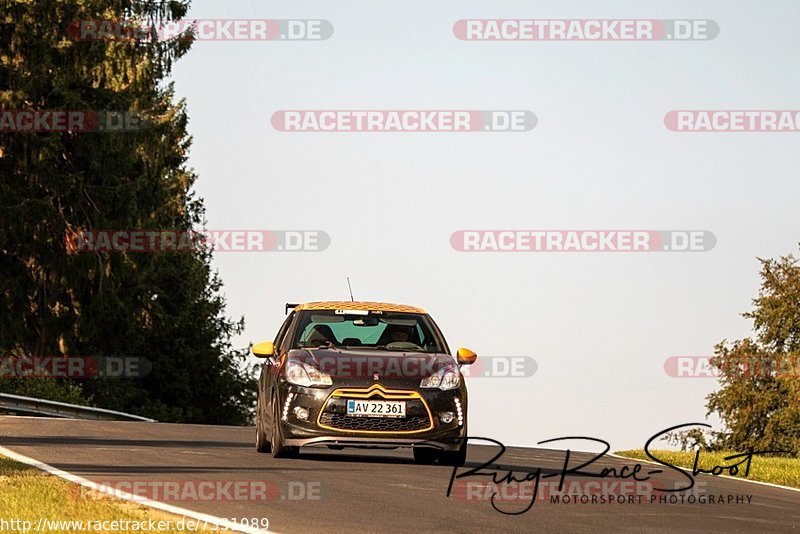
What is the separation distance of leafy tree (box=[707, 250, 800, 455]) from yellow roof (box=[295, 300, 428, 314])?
5078cm

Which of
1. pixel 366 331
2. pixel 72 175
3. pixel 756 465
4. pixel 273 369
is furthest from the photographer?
pixel 72 175

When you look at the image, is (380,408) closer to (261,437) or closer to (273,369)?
(273,369)

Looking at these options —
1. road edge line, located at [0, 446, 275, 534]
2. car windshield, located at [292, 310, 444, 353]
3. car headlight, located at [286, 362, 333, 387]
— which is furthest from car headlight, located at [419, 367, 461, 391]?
road edge line, located at [0, 446, 275, 534]

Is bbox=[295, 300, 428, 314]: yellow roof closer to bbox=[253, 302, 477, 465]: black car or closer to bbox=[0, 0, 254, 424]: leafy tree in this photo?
bbox=[253, 302, 477, 465]: black car

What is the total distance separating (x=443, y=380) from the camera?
15.6m

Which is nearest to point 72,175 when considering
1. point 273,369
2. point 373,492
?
point 273,369

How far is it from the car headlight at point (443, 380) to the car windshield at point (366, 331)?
30.8 inches

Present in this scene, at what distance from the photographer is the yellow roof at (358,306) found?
16.9 m

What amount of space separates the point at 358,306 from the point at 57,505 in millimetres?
6714

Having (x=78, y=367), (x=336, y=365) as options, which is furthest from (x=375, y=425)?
(x=78, y=367)

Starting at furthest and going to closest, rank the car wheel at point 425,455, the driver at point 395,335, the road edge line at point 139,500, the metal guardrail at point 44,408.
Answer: the metal guardrail at point 44,408
the driver at point 395,335
the car wheel at point 425,455
the road edge line at point 139,500

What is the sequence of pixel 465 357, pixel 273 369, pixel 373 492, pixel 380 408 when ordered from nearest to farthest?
pixel 373 492, pixel 380 408, pixel 465 357, pixel 273 369

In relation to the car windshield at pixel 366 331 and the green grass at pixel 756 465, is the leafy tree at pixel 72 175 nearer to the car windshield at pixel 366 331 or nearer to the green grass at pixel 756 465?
the green grass at pixel 756 465

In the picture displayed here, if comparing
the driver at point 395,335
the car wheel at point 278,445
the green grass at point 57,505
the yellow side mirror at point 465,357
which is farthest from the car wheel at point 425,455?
the green grass at point 57,505
